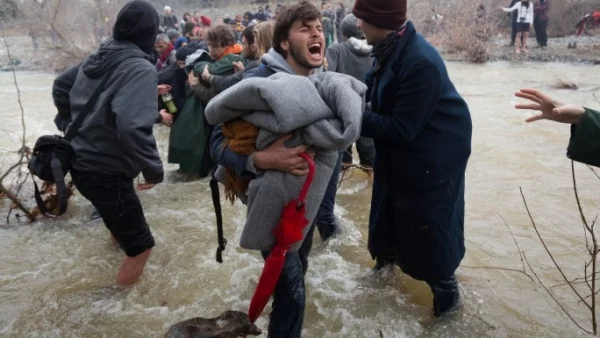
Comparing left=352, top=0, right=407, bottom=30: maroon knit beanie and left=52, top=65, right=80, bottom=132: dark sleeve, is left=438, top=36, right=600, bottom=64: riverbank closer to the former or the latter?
left=352, top=0, right=407, bottom=30: maroon knit beanie

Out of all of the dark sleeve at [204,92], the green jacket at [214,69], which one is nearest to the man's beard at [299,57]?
the green jacket at [214,69]

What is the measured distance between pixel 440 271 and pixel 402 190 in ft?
1.59

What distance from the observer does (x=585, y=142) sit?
1.92 metres

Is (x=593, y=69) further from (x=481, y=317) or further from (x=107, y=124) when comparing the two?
(x=107, y=124)

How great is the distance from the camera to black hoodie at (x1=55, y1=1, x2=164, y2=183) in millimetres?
2598

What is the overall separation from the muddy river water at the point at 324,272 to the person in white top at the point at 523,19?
11.2m

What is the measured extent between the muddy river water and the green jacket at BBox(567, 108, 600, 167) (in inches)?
51.6

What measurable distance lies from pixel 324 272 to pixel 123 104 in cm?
188

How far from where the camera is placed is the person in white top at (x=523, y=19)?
1509 centimetres

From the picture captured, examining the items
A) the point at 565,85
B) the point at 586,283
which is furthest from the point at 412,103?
the point at 565,85

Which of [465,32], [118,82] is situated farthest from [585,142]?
[465,32]

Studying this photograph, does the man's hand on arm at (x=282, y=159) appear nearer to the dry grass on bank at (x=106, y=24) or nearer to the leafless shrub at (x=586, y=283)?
the leafless shrub at (x=586, y=283)

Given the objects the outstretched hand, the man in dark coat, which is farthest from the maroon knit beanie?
the outstretched hand

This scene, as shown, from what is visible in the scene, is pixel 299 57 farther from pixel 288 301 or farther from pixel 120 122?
pixel 288 301
